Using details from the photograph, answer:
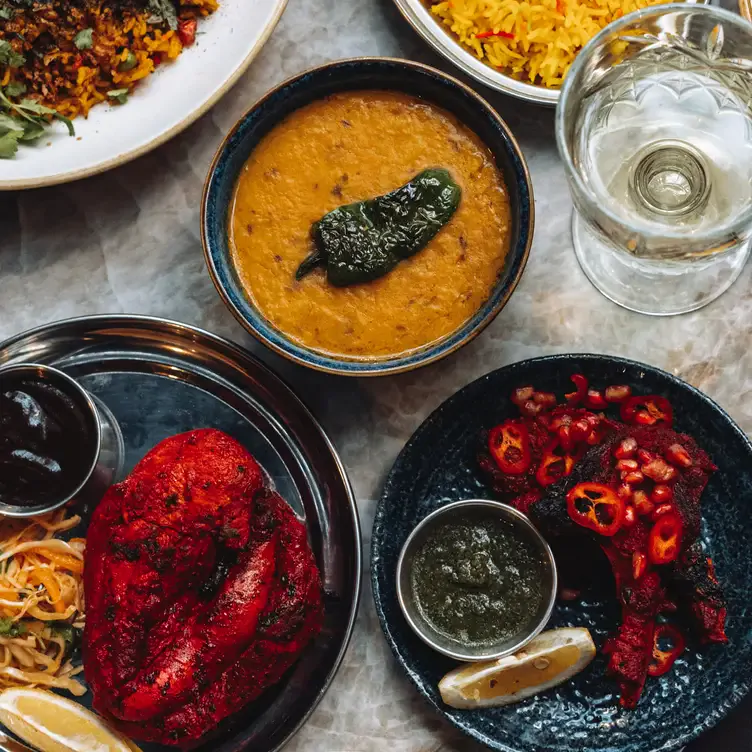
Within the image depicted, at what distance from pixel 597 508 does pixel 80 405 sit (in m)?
1.30

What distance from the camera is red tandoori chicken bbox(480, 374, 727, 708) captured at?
227 centimetres

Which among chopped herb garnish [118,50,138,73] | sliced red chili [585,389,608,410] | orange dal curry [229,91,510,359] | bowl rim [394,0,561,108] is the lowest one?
sliced red chili [585,389,608,410]

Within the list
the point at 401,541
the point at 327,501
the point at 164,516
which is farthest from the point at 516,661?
the point at 164,516

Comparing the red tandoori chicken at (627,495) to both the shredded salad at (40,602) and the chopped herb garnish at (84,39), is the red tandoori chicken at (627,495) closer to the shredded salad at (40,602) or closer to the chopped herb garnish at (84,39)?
the shredded salad at (40,602)

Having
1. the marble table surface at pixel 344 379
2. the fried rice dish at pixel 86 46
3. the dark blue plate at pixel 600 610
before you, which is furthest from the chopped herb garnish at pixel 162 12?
the dark blue plate at pixel 600 610

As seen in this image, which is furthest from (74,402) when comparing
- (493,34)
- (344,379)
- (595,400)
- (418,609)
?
(493,34)

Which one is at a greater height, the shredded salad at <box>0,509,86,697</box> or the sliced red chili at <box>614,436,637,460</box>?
the sliced red chili at <box>614,436,637,460</box>

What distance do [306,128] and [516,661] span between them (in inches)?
57.6

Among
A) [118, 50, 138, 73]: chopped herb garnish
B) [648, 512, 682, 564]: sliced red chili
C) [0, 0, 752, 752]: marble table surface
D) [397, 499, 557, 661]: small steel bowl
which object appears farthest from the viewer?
[0, 0, 752, 752]: marble table surface

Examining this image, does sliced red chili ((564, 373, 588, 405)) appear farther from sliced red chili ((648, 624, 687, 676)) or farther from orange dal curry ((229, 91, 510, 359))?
sliced red chili ((648, 624, 687, 676))

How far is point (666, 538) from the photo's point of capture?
2.25m

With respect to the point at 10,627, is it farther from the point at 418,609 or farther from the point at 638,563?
the point at 638,563

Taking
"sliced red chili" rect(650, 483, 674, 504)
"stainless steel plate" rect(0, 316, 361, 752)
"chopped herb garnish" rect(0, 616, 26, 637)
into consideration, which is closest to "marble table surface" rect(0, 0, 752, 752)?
"stainless steel plate" rect(0, 316, 361, 752)

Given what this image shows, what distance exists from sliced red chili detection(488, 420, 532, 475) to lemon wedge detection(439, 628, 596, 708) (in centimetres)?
44
